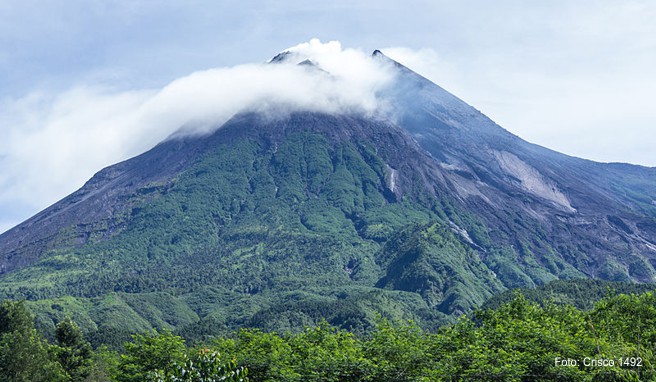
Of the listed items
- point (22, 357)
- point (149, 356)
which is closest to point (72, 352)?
point (22, 357)

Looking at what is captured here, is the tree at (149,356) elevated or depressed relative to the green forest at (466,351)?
elevated

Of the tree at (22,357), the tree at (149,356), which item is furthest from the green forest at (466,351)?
the tree at (22,357)

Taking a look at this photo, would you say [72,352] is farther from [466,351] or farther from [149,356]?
[466,351]

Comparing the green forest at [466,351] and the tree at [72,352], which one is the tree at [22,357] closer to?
the tree at [72,352]

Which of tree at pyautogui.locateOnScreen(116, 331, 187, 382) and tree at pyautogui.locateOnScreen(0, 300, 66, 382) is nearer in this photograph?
tree at pyautogui.locateOnScreen(116, 331, 187, 382)

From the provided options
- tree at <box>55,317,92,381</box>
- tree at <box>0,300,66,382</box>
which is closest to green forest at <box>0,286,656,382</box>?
tree at <box>0,300,66,382</box>

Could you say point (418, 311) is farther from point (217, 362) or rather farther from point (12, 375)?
point (217, 362)

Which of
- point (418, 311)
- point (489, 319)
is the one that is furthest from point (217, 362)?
point (418, 311)

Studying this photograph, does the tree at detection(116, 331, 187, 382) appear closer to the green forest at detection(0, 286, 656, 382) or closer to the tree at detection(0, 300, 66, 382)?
the green forest at detection(0, 286, 656, 382)

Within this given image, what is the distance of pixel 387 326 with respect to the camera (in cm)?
4225

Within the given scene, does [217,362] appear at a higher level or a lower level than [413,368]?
higher

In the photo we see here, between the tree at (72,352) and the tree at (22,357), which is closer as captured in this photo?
the tree at (22,357)

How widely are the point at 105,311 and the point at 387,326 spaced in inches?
6623

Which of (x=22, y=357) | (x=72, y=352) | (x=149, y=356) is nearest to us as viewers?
(x=149, y=356)
